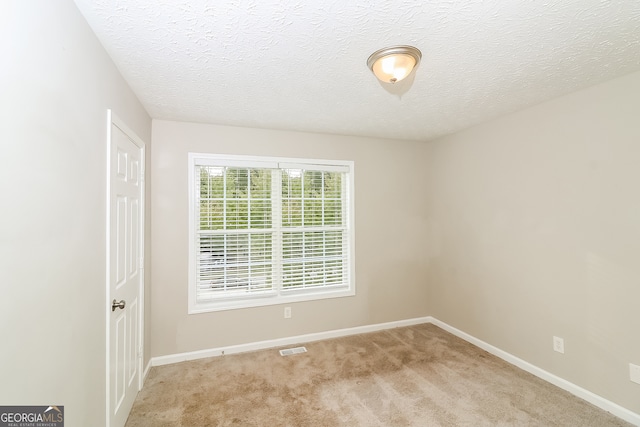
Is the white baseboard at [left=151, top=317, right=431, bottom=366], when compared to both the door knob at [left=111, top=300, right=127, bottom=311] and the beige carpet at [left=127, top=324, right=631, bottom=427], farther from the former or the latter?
the door knob at [left=111, top=300, right=127, bottom=311]

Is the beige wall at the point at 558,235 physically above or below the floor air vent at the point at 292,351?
above

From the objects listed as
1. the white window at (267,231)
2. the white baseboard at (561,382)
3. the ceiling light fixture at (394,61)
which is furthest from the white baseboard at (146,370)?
the white baseboard at (561,382)

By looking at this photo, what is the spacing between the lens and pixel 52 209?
1.18 m

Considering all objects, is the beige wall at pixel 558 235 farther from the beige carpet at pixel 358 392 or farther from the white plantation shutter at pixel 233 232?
the white plantation shutter at pixel 233 232

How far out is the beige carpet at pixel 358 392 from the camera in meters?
2.17

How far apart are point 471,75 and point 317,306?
287cm

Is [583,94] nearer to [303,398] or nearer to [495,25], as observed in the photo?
[495,25]

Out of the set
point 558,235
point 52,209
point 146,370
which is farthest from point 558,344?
point 146,370

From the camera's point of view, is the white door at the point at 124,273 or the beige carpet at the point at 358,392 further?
the beige carpet at the point at 358,392

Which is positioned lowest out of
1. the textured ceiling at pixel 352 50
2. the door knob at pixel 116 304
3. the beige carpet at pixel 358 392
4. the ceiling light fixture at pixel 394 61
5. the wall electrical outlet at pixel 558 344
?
the beige carpet at pixel 358 392

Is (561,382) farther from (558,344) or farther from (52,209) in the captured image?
(52,209)

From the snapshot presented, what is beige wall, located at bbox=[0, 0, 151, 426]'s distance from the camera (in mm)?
938

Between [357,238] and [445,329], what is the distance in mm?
1673

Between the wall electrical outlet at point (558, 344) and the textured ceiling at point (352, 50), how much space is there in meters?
2.14
